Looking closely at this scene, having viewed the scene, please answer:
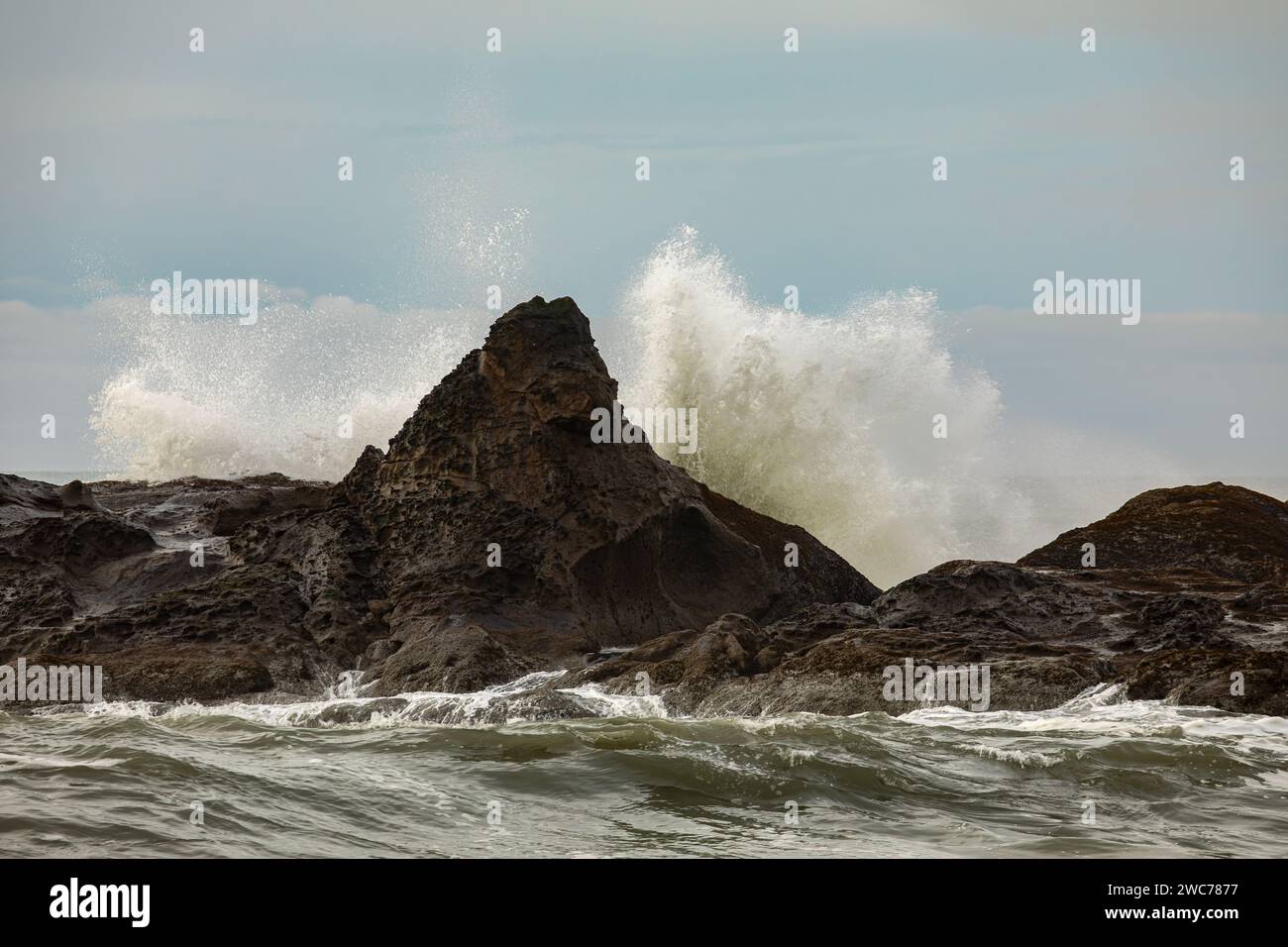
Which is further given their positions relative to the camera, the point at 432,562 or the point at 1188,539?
the point at 1188,539

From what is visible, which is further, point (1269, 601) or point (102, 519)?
point (102, 519)

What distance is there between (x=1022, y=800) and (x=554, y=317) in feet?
28.9

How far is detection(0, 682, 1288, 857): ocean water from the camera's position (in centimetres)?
728

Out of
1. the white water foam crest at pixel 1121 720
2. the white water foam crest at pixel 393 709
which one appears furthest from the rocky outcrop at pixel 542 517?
the white water foam crest at pixel 1121 720

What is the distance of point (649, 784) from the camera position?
28.7 feet

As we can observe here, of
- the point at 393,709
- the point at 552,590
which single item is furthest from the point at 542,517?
the point at 393,709

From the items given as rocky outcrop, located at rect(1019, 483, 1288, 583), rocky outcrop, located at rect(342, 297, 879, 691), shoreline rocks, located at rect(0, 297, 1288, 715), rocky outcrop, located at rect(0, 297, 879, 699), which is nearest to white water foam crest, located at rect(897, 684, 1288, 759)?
shoreline rocks, located at rect(0, 297, 1288, 715)

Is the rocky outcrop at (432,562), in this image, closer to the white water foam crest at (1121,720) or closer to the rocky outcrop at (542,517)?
the rocky outcrop at (542,517)

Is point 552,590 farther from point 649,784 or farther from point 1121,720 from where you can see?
point 1121,720

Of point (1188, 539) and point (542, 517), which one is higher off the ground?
point (542, 517)

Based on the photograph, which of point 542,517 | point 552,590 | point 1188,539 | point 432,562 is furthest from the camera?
point 1188,539
